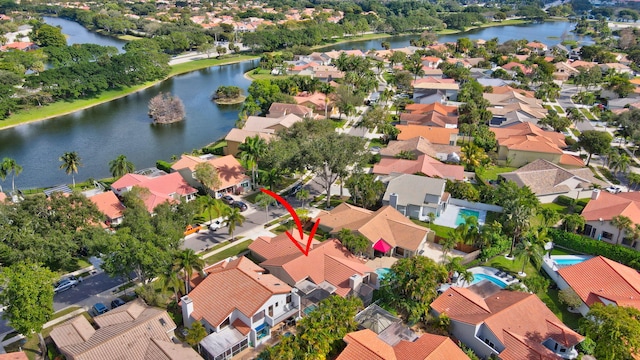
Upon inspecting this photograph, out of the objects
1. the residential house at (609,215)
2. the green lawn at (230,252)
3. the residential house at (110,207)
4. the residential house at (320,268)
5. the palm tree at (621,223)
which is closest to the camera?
the residential house at (320,268)

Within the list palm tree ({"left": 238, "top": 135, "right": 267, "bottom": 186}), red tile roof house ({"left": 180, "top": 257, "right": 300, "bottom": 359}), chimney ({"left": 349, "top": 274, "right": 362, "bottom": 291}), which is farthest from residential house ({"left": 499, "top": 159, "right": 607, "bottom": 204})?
red tile roof house ({"left": 180, "top": 257, "right": 300, "bottom": 359})

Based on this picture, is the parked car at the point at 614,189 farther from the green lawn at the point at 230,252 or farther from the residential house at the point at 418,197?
the green lawn at the point at 230,252

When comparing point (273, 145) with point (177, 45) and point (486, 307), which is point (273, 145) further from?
point (177, 45)

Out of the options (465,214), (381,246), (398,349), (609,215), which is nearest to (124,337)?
(398,349)

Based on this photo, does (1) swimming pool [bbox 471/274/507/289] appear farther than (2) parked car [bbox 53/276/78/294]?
Yes

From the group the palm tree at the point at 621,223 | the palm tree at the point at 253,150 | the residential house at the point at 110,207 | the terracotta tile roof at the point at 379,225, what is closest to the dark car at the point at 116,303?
the residential house at the point at 110,207

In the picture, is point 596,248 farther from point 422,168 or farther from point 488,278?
point 422,168

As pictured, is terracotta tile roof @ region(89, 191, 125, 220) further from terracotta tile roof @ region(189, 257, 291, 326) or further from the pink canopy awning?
the pink canopy awning
